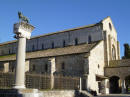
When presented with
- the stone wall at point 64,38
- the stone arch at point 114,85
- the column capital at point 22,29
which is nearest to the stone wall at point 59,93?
the column capital at point 22,29

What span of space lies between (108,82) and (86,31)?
11.0 meters

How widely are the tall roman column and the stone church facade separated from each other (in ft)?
46.3

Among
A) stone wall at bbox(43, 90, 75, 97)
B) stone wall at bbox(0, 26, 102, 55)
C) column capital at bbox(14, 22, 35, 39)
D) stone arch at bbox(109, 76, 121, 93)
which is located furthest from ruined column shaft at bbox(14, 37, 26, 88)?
stone wall at bbox(0, 26, 102, 55)

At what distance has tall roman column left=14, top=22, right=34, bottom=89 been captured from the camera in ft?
37.1

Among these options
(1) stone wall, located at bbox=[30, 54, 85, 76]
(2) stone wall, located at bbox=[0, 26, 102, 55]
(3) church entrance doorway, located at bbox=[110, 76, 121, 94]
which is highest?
(2) stone wall, located at bbox=[0, 26, 102, 55]

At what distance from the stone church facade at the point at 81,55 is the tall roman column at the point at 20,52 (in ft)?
46.3

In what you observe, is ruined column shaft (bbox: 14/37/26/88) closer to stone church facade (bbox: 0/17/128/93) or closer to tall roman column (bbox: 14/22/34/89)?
tall roman column (bbox: 14/22/34/89)

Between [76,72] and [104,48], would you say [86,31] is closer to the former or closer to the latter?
[104,48]

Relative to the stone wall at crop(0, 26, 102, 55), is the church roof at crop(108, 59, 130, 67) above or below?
below

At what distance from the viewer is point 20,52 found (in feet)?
38.9

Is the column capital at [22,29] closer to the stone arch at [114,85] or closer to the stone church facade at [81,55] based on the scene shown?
the stone church facade at [81,55]

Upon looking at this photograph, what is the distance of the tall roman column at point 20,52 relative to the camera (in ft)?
37.1

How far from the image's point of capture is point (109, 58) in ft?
103

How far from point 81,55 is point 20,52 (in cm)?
1644
